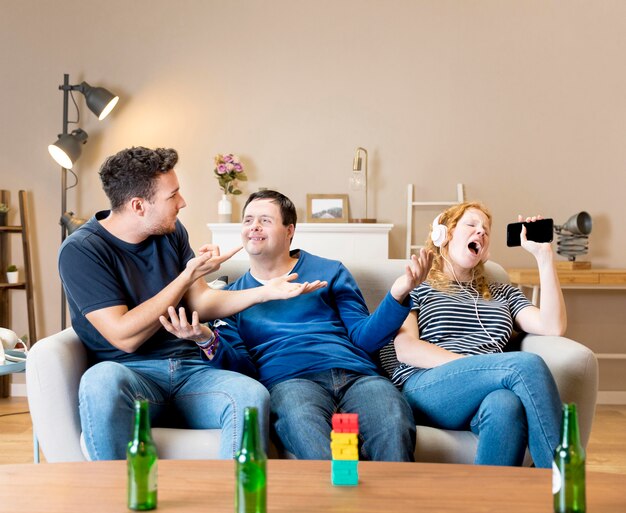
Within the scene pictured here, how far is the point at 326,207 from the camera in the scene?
15.3 feet

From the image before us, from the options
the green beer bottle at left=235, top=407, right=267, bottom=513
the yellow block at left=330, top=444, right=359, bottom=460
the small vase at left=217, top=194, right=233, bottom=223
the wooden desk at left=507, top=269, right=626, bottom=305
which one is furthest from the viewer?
the small vase at left=217, top=194, right=233, bottom=223

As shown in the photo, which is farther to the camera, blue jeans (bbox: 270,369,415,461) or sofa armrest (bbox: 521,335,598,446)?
sofa armrest (bbox: 521,335,598,446)

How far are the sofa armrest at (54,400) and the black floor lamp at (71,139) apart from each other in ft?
8.17

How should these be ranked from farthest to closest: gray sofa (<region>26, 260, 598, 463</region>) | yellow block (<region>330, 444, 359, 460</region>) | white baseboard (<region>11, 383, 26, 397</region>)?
1. white baseboard (<region>11, 383, 26, 397</region>)
2. gray sofa (<region>26, 260, 598, 463</region>)
3. yellow block (<region>330, 444, 359, 460</region>)

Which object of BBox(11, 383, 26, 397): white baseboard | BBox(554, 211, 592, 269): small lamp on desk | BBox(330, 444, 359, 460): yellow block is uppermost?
BBox(554, 211, 592, 269): small lamp on desk

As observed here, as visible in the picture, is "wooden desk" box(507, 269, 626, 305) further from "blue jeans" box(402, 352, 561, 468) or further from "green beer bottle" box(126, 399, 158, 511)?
"green beer bottle" box(126, 399, 158, 511)

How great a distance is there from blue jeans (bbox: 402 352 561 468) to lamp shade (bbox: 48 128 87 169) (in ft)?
9.87

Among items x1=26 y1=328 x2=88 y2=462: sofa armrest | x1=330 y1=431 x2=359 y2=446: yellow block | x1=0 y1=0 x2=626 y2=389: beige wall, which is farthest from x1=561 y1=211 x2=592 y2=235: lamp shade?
x1=330 y1=431 x2=359 y2=446: yellow block

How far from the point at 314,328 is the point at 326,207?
230 cm

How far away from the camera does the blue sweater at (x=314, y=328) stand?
7.62 feet

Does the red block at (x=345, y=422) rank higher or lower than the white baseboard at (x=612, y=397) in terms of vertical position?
higher

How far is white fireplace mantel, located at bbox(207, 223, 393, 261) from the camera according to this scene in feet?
14.6

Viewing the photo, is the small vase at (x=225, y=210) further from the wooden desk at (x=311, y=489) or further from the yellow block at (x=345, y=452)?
the yellow block at (x=345, y=452)

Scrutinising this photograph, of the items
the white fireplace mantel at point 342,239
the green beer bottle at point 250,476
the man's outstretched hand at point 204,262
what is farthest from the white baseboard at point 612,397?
the green beer bottle at point 250,476
